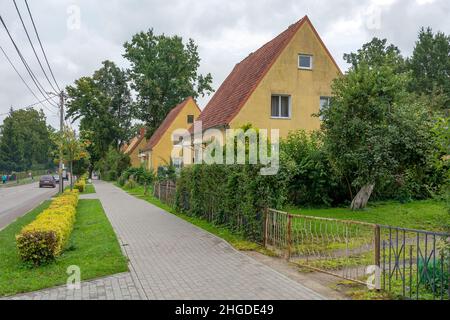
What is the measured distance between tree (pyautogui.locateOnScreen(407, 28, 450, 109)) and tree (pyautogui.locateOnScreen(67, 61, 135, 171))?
3617 centimetres

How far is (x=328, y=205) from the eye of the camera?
1725 centimetres

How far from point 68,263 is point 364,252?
566 cm

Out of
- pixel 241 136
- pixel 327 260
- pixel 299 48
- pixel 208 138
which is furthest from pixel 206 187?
pixel 299 48

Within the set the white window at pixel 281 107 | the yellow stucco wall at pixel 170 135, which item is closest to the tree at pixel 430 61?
the yellow stucco wall at pixel 170 135

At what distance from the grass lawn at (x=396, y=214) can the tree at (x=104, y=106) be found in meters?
45.5

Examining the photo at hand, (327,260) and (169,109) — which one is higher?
(169,109)

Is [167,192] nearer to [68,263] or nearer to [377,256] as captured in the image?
[68,263]

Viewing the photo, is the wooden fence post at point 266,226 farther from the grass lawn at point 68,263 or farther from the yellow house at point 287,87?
the yellow house at point 287,87

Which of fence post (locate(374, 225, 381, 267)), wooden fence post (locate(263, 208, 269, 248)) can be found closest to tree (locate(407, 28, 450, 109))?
wooden fence post (locate(263, 208, 269, 248))

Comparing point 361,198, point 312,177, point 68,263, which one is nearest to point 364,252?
point 68,263

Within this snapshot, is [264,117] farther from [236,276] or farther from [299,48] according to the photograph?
[236,276]

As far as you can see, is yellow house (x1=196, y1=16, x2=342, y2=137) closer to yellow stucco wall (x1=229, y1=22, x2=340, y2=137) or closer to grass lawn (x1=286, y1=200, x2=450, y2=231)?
yellow stucco wall (x1=229, y1=22, x2=340, y2=137)
